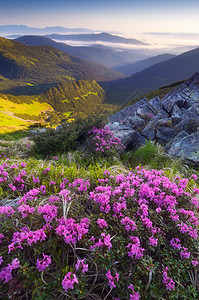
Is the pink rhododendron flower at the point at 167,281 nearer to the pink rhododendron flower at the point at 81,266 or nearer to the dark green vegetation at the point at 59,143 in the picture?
the pink rhododendron flower at the point at 81,266

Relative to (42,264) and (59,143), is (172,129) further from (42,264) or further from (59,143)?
(42,264)

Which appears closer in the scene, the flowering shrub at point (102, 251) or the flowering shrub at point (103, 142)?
the flowering shrub at point (102, 251)

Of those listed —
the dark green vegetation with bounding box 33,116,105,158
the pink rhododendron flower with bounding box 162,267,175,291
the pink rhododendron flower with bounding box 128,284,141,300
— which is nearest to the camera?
the pink rhododendron flower with bounding box 128,284,141,300

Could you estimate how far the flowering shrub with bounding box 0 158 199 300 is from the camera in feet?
5.85

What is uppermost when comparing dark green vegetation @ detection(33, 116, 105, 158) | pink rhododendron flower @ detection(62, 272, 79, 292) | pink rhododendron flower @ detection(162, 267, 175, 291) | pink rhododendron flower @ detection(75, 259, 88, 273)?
pink rhododendron flower @ detection(62, 272, 79, 292)

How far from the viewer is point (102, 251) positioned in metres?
1.98

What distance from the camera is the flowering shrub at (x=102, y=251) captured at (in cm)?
178

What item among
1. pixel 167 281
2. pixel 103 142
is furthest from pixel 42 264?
pixel 103 142

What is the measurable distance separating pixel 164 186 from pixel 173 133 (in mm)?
7006

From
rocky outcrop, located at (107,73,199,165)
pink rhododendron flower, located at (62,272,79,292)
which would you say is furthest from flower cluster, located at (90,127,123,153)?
pink rhododendron flower, located at (62,272,79,292)

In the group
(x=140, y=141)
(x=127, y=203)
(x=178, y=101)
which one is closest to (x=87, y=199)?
(x=127, y=203)

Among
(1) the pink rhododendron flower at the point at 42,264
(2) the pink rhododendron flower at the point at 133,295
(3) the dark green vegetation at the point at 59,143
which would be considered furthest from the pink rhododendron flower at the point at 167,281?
(3) the dark green vegetation at the point at 59,143

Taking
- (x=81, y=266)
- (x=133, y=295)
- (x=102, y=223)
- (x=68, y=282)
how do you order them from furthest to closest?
(x=102, y=223)
(x=81, y=266)
(x=133, y=295)
(x=68, y=282)

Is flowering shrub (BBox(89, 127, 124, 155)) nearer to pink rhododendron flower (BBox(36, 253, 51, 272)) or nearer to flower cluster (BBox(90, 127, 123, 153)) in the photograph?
flower cluster (BBox(90, 127, 123, 153))
